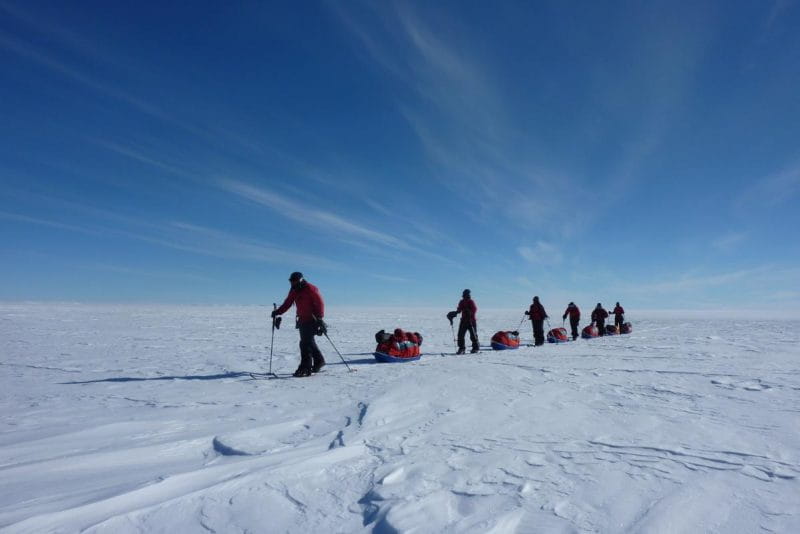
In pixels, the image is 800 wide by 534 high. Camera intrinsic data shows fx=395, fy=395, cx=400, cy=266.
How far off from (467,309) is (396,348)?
9.75 feet

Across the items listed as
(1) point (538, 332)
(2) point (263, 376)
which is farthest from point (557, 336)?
(2) point (263, 376)

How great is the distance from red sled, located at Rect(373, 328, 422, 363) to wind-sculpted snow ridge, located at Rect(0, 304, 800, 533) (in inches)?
114

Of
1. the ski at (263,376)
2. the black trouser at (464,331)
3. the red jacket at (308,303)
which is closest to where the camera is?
the ski at (263,376)

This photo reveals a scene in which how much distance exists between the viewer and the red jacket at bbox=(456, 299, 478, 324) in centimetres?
1139

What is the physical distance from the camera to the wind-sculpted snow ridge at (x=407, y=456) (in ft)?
7.25

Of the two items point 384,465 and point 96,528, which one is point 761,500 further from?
point 96,528

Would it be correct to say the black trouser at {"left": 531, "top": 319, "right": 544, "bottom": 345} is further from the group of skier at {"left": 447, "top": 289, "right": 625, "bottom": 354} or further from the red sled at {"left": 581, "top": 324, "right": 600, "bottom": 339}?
the red sled at {"left": 581, "top": 324, "right": 600, "bottom": 339}

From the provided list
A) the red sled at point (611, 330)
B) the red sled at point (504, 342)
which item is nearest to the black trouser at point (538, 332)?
the red sled at point (504, 342)

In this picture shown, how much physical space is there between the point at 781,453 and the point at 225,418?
16.7 feet

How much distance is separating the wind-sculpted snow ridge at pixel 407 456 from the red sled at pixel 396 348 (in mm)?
2908

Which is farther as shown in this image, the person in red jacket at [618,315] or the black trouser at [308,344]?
the person in red jacket at [618,315]

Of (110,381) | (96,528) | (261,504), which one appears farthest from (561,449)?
(110,381)

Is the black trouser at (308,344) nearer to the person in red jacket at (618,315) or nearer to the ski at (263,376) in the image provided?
the ski at (263,376)

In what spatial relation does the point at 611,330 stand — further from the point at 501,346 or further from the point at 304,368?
the point at 304,368
